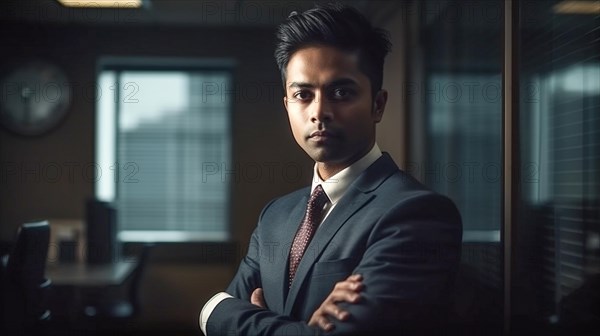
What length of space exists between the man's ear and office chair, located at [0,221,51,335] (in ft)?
1.96

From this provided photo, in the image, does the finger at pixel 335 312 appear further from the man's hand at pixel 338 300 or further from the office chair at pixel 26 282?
the office chair at pixel 26 282

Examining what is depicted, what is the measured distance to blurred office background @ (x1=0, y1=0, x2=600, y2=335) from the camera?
3.32 feet

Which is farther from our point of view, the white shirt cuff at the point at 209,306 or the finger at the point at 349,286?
the white shirt cuff at the point at 209,306

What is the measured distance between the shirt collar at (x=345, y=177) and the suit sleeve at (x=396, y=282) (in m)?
0.09

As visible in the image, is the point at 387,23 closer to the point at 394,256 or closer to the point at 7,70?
the point at 394,256

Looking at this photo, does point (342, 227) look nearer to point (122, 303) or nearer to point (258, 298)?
point (258, 298)

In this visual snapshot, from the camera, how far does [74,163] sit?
103cm

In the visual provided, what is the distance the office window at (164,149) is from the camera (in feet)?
3.30

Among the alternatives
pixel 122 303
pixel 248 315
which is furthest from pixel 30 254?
pixel 248 315

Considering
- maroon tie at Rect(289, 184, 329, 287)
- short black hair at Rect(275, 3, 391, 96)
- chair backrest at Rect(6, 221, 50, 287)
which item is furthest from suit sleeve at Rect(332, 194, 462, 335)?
chair backrest at Rect(6, 221, 50, 287)

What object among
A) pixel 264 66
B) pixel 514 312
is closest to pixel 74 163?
pixel 264 66

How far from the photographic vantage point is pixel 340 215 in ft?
3.11

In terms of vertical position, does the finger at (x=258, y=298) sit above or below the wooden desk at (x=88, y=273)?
below

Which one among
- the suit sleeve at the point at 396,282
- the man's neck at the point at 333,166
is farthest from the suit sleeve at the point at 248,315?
the man's neck at the point at 333,166
